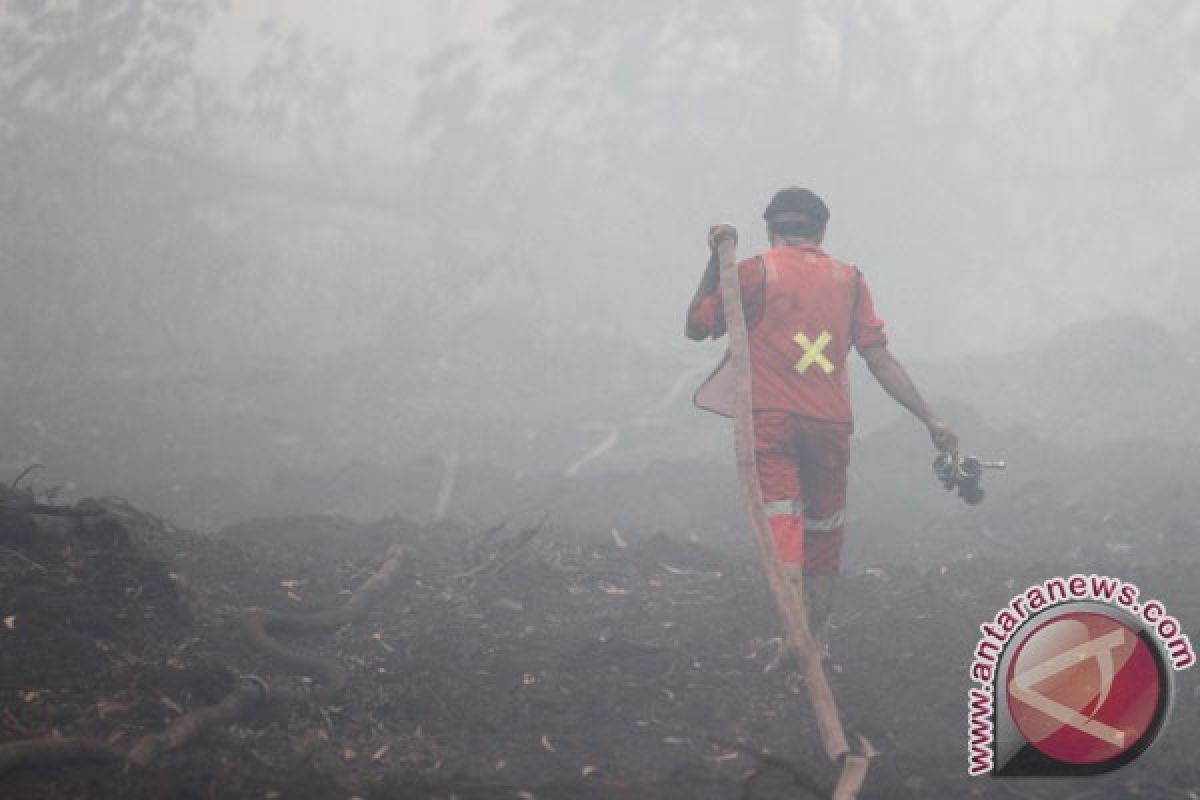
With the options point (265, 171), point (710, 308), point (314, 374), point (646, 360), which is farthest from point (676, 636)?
point (265, 171)

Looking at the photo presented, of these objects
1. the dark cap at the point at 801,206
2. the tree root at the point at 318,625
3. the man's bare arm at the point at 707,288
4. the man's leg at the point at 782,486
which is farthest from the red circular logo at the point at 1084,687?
the tree root at the point at 318,625

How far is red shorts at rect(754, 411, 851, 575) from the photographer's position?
4.18 m

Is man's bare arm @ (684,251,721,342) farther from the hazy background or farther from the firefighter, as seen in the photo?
the hazy background

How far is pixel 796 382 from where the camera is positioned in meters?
4.28

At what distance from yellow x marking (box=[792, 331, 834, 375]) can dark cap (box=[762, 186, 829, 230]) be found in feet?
2.00

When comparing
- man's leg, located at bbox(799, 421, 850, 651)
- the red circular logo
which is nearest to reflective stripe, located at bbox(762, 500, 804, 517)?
man's leg, located at bbox(799, 421, 850, 651)

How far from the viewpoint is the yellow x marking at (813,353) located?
14.0 feet

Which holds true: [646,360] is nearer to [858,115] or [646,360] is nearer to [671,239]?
[671,239]

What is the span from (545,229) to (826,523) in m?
21.3

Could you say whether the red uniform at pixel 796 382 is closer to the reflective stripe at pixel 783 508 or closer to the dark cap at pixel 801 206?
the reflective stripe at pixel 783 508

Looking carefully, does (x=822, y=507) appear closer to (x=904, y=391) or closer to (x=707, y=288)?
(x=904, y=391)

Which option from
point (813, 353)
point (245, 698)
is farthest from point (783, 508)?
point (245, 698)

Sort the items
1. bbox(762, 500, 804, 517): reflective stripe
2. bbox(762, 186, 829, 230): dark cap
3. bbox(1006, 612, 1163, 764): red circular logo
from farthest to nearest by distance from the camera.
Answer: bbox(762, 186, 829, 230): dark cap, bbox(762, 500, 804, 517): reflective stripe, bbox(1006, 612, 1163, 764): red circular logo

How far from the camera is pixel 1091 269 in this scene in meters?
29.2
